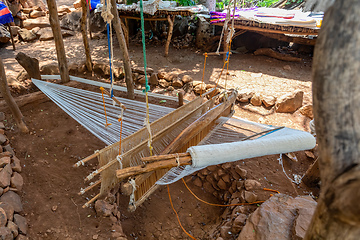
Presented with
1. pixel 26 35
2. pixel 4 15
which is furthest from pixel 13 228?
pixel 26 35

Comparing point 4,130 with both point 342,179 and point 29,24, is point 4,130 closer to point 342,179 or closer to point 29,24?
point 342,179

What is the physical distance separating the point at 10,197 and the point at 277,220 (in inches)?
81.1

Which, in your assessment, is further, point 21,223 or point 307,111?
point 307,111

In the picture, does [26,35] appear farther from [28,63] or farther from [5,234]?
[5,234]

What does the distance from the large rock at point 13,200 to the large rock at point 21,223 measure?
77 mm

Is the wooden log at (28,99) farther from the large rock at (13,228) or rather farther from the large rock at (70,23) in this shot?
the large rock at (70,23)

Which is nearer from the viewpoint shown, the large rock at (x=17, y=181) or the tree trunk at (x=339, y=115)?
the tree trunk at (x=339, y=115)

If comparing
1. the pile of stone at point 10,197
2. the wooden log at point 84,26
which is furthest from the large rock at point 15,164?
the wooden log at point 84,26

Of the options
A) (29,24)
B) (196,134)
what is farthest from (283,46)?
(29,24)

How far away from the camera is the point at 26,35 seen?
5.92 m

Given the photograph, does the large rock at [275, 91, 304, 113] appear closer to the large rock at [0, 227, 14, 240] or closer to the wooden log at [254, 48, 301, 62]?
the wooden log at [254, 48, 301, 62]

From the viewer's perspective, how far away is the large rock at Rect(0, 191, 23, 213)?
167cm

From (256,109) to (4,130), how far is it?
11.1 ft

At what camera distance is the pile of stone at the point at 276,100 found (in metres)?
3.28
